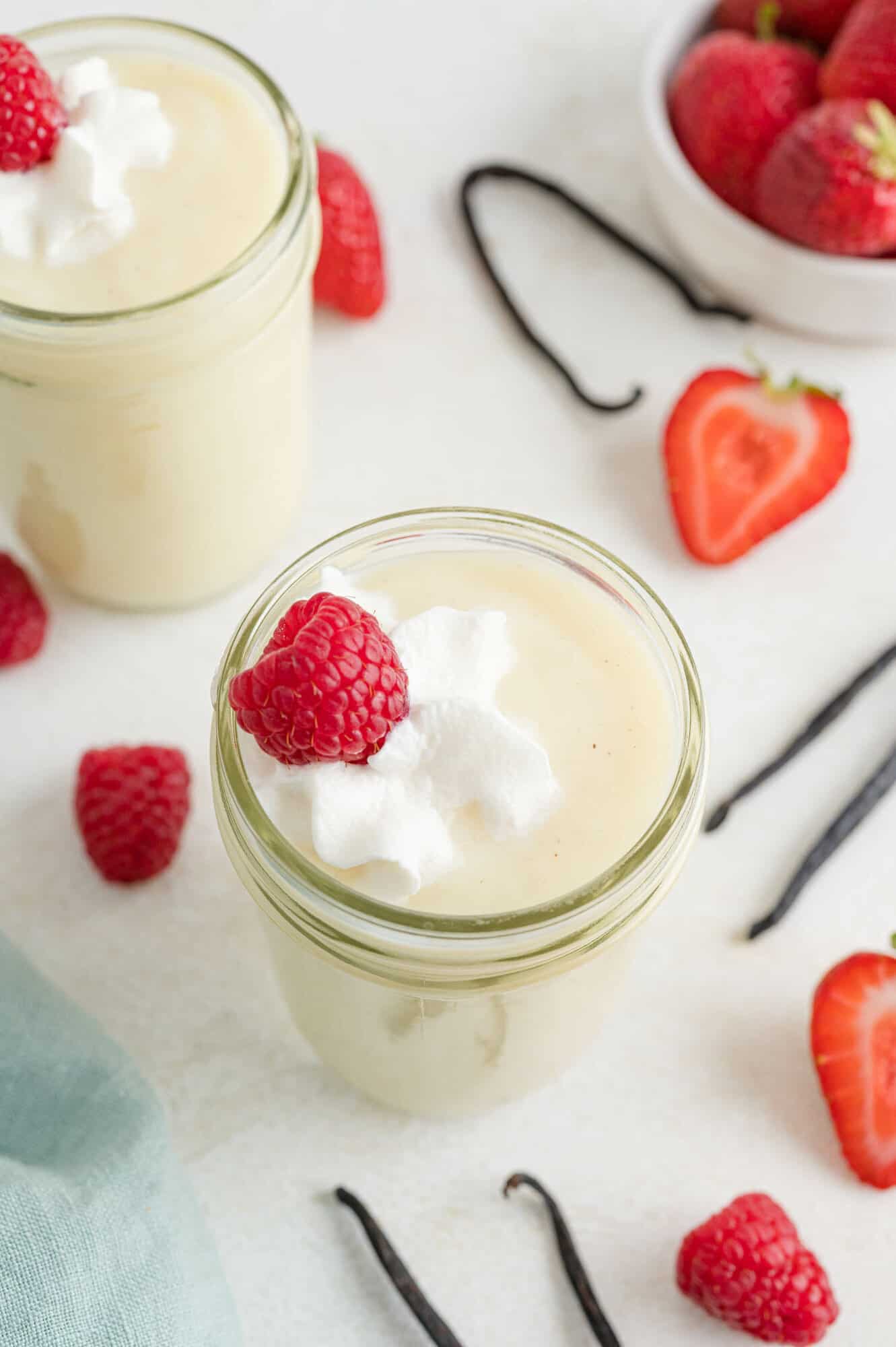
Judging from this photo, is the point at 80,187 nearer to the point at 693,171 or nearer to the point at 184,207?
the point at 184,207

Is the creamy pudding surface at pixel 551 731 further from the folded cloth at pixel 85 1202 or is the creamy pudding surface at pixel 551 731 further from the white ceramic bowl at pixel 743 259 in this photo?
the white ceramic bowl at pixel 743 259

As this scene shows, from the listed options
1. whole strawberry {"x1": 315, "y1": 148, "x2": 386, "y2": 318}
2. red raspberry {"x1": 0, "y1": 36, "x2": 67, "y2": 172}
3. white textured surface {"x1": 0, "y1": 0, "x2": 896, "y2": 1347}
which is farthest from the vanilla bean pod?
red raspberry {"x1": 0, "y1": 36, "x2": 67, "y2": 172}

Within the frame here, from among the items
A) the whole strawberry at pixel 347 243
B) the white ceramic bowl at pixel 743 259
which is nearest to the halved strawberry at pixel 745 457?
the white ceramic bowl at pixel 743 259

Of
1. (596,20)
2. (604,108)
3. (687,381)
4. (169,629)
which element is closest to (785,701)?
(687,381)

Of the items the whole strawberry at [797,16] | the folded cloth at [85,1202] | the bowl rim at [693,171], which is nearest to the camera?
the folded cloth at [85,1202]

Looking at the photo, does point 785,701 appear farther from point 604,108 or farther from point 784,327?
point 604,108

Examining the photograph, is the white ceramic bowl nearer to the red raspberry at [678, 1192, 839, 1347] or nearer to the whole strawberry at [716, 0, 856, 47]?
the whole strawberry at [716, 0, 856, 47]
